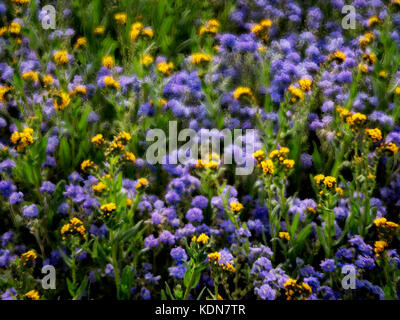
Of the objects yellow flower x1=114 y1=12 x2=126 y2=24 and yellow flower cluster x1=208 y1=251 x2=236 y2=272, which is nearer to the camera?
yellow flower cluster x1=208 y1=251 x2=236 y2=272

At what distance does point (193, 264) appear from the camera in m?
1.71

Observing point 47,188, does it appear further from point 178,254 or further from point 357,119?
point 357,119

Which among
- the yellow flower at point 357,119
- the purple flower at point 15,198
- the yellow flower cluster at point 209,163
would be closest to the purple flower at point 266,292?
the yellow flower cluster at point 209,163

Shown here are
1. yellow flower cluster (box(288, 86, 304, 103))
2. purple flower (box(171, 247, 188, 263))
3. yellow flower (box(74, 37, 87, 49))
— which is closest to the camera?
purple flower (box(171, 247, 188, 263))

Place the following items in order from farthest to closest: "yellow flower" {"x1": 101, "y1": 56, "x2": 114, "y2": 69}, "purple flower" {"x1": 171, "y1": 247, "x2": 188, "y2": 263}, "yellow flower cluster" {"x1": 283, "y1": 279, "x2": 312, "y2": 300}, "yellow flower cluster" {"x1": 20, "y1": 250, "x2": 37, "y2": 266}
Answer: "yellow flower" {"x1": 101, "y1": 56, "x2": 114, "y2": 69}, "purple flower" {"x1": 171, "y1": 247, "x2": 188, "y2": 263}, "yellow flower cluster" {"x1": 20, "y1": 250, "x2": 37, "y2": 266}, "yellow flower cluster" {"x1": 283, "y1": 279, "x2": 312, "y2": 300}

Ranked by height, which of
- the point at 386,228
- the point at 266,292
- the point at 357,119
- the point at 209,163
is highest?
the point at 357,119

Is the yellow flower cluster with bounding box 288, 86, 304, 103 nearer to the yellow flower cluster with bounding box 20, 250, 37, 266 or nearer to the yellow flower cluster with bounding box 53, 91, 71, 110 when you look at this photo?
the yellow flower cluster with bounding box 53, 91, 71, 110

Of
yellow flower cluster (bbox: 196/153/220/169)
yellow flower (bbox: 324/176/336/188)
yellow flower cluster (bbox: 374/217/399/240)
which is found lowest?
yellow flower cluster (bbox: 374/217/399/240)

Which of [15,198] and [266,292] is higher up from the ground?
[15,198]

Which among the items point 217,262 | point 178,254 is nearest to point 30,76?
point 178,254

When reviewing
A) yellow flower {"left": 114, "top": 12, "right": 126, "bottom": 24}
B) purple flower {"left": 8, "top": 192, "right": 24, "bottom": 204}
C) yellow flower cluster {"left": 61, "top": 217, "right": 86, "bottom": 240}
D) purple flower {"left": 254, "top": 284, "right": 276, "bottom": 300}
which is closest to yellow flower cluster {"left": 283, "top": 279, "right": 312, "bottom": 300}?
purple flower {"left": 254, "top": 284, "right": 276, "bottom": 300}

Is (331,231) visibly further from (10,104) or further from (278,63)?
(10,104)
